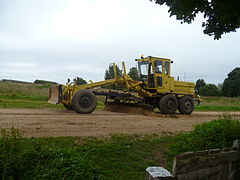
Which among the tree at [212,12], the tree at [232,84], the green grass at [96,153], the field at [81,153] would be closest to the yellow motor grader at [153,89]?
the field at [81,153]

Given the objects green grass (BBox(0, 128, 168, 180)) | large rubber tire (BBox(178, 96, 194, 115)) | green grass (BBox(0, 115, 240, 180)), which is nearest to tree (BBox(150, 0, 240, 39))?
green grass (BBox(0, 115, 240, 180))

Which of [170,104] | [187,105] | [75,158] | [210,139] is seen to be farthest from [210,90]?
[75,158]

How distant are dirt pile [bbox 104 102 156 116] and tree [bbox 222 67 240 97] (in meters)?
45.8

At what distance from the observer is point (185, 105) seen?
13477 millimetres

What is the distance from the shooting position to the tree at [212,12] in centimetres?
455

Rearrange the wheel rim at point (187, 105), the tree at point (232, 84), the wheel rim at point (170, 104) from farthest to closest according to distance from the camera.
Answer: the tree at point (232, 84) → the wheel rim at point (187, 105) → the wheel rim at point (170, 104)

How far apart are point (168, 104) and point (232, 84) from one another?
4552 centimetres

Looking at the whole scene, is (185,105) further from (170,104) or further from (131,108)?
(131,108)

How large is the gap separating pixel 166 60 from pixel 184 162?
1099 centimetres

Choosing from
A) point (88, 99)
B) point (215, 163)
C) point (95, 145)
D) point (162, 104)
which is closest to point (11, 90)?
point (88, 99)

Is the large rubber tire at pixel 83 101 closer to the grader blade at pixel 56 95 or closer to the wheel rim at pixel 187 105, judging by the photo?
the grader blade at pixel 56 95

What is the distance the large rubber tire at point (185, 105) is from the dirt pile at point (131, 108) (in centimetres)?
224

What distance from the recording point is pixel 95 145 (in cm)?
455

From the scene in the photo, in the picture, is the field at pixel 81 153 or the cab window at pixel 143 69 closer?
the field at pixel 81 153
